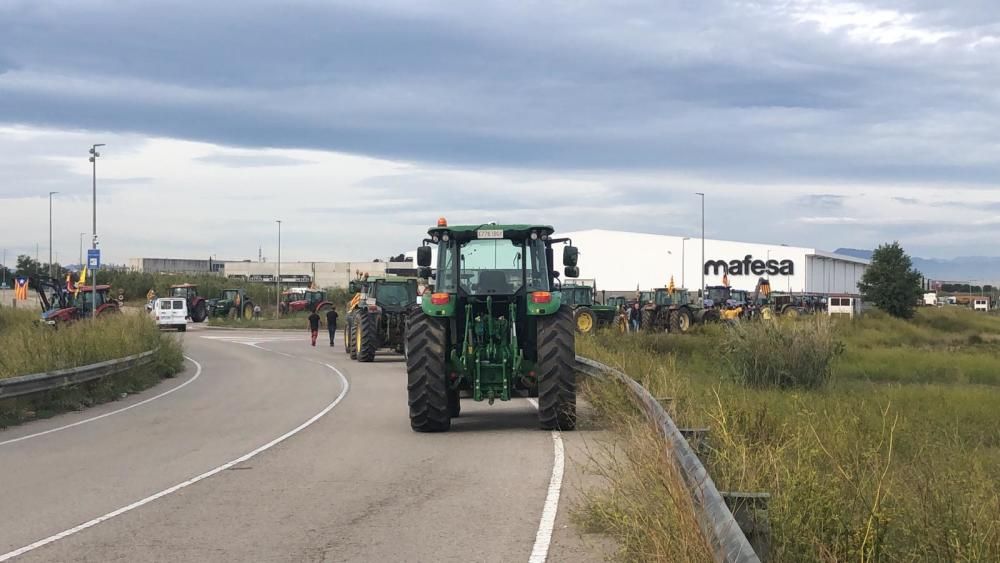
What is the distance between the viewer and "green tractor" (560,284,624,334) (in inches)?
1734

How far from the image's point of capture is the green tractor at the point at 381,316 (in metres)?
32.9

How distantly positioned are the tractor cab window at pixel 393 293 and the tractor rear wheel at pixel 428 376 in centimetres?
1912

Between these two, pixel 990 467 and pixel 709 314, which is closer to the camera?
pixel 990 467

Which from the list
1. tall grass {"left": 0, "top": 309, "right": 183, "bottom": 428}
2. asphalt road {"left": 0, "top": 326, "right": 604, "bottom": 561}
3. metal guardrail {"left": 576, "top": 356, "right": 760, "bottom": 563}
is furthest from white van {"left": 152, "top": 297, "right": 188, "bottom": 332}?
metal guardrail {"left": 576, "top": 356, "right": 760, "bottom": 563}

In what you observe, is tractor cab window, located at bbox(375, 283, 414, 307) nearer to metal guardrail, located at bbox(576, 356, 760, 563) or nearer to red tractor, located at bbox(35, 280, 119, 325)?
red tractor, located at bbox(35, 280, 119, 325)

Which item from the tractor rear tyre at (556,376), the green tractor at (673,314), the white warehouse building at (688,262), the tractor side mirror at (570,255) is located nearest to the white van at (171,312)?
the green tractor at (673,314)

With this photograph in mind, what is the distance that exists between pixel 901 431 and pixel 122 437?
36.0 ft

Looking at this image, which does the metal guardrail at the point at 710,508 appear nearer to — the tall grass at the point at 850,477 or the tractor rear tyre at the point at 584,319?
the tall grass at the point at 850,477

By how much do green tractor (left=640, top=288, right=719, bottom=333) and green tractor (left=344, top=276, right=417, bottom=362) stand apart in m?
19.4

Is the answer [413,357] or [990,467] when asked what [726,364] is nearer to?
[413,357]

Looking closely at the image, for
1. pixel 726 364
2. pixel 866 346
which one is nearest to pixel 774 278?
pixel 866 346

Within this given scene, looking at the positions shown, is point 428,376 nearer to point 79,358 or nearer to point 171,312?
point 79,358

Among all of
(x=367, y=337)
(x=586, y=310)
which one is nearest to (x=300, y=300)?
(x=586, y=310)

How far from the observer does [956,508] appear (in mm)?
6137
